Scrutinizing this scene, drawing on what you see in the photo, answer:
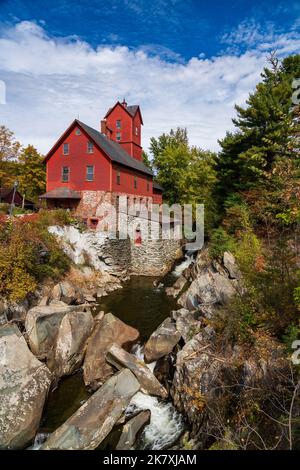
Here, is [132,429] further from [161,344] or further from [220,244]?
[220,244]

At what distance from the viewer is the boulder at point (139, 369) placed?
9.06 metres

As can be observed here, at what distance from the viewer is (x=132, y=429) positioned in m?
7.61

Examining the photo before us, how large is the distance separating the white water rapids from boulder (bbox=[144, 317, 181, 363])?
4.99 ft

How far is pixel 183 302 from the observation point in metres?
15.8

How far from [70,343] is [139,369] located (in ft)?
9.82

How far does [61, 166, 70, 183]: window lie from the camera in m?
26.0

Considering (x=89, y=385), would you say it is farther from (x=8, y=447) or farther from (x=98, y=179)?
(x=98, y=179)

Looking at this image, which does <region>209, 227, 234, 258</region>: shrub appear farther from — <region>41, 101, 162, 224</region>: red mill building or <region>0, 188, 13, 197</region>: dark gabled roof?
<region>0, 188, 13, 197</region>: dark gabled roof

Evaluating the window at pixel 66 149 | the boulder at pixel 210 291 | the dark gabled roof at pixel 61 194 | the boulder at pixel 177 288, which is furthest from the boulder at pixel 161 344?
the window at pixel 66 149

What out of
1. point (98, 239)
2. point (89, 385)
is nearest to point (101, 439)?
point (89, 385)

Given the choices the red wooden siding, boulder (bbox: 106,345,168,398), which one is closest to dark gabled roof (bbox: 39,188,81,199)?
the red wooden siding

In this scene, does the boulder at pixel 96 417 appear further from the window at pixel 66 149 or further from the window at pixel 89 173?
the window at pixel 66 149
